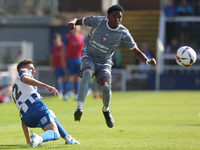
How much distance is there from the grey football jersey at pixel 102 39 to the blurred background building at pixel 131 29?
1349 cm

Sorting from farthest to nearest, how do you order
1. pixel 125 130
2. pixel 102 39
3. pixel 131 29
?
pixel 131 29, pixel 125 130, pixel 102 39

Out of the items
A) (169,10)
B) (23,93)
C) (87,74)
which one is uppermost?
(169,10)

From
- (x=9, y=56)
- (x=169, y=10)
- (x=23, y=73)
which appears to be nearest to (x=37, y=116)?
(x=23, y=73)

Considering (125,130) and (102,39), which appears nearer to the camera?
(102,39)

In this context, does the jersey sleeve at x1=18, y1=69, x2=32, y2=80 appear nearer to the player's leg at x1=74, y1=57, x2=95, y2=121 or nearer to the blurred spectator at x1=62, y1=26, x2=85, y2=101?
the player's leg at x1=74, y1=57, x2=95, y2=121

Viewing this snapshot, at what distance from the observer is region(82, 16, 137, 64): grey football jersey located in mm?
8844

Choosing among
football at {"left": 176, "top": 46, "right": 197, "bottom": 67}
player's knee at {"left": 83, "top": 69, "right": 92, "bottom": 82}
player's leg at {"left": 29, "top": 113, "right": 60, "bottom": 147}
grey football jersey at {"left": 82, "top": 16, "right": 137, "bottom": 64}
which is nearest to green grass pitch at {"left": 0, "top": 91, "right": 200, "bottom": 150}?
player's leg at {"left": 29, "top": 113, "right": 60, "bottom": 147}

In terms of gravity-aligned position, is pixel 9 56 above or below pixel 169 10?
below

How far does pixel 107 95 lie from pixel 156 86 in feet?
55.9

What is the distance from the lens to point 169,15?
29.9m

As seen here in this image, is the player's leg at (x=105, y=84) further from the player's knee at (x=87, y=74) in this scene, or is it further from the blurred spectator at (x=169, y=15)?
the blurred spectator at (x=169, y=15)

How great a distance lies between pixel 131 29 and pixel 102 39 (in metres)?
23.2

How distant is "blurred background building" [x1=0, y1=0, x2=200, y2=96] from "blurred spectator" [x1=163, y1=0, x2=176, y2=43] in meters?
0.06

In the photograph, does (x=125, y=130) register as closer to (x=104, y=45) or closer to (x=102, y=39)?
(x=104, y=45)
